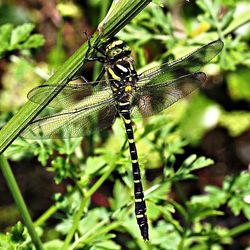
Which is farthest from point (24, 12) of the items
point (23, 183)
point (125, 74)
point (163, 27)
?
point (125, 74)

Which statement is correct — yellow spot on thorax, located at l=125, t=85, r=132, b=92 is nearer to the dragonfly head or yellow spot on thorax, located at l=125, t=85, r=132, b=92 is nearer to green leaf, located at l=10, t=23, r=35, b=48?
the dragonfly head

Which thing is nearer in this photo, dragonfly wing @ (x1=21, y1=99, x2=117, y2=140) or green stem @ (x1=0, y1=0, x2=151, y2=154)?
green stem @ (x1=0, y1=0, x2=151, y2=154)

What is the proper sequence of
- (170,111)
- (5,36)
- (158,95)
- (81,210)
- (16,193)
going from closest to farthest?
(16,193) < (81,210) < (5,36) < (158,95) < (170,111)

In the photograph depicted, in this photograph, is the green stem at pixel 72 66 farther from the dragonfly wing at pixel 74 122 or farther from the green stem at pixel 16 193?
the dragonfly wing at pixel 74 122

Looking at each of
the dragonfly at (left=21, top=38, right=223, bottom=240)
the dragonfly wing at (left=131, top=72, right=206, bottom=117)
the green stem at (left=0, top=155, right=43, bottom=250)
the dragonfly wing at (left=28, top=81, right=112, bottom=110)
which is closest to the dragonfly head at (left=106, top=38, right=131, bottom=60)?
the dragonfly at (left=21, top=38, right=223, bottom=240)

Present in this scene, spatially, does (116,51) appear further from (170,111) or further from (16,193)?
(170,111)

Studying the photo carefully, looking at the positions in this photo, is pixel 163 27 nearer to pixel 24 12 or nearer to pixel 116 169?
pixel 116 169

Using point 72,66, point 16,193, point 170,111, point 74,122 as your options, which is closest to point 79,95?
point 74,122

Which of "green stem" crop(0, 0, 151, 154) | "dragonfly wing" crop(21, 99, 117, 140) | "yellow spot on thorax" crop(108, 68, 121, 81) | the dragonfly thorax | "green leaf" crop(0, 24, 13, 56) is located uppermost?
"green leaf" crop(0, 24, 13, 56)
